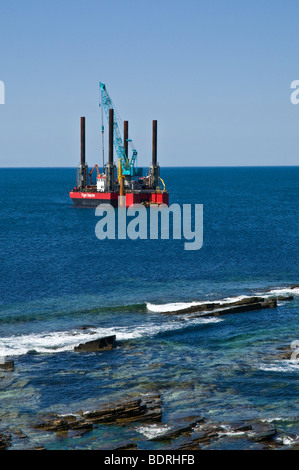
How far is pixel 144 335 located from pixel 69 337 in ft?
22.1

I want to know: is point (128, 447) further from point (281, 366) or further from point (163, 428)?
point (281, 366)

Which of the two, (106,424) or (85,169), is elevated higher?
(85,169)

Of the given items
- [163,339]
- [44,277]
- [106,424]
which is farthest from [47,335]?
[44,277]

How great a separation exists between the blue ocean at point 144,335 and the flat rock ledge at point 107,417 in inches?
28.9

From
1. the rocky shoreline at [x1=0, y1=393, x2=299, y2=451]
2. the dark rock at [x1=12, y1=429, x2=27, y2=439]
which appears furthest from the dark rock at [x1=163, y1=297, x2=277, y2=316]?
the dark rock at [x1=12, y1=429, x2=27, y2=439]

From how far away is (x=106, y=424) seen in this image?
36.9 m

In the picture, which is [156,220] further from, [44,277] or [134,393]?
[134,393]

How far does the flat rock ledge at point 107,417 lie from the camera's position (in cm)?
3641

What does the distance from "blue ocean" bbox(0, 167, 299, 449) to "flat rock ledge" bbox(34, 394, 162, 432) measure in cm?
73

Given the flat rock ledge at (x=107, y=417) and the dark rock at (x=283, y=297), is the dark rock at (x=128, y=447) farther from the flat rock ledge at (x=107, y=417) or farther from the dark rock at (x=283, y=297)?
the dark rock at (x=283, y=297)

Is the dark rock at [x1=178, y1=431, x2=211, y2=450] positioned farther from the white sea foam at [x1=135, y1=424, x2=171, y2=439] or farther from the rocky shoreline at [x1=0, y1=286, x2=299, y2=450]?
the white sea foam at [x1=135, y1=424, x2=171, y2=439]

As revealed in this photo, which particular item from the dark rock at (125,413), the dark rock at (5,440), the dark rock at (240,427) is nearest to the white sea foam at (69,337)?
the dark rock at (125,413)

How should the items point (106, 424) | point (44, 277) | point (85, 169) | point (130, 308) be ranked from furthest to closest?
point (85, 169) → point (44, 277) → point (130, 308) → point (106, 424)
